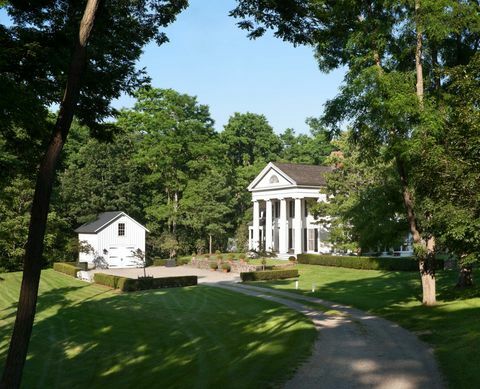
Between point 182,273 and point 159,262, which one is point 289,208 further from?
point 182,273

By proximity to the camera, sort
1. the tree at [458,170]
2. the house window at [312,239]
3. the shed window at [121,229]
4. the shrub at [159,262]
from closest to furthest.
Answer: the tree at [458,170]
the shed window at [121,229]
the shrub at [159,262]
the house window at [312,239]

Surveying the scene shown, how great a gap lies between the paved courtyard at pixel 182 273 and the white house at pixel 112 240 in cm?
229

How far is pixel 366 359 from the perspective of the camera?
13.6m

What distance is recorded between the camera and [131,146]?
69.1 metres

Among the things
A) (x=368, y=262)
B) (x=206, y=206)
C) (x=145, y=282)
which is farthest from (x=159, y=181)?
(x=368, y=262)

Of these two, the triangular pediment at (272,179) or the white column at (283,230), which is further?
the white column at (283,230)

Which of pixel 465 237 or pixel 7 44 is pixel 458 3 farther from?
pixel 7 44

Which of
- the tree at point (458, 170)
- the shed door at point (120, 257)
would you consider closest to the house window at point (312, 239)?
the shed door at point (120, 257)

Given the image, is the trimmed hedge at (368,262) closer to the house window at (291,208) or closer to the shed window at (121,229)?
the house window at (291,208)

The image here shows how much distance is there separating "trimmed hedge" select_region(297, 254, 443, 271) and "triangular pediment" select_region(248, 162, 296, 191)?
1085 centimetres

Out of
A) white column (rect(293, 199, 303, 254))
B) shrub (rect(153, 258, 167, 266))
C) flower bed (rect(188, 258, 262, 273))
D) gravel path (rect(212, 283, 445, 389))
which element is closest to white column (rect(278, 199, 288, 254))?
white column (rect(293, 199, 303, 254))

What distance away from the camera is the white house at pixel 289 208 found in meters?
58.1

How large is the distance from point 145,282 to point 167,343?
17720 mm

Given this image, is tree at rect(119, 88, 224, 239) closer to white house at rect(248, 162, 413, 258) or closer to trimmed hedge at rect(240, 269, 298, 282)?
white house at rect(248, 162, 413, 258)
